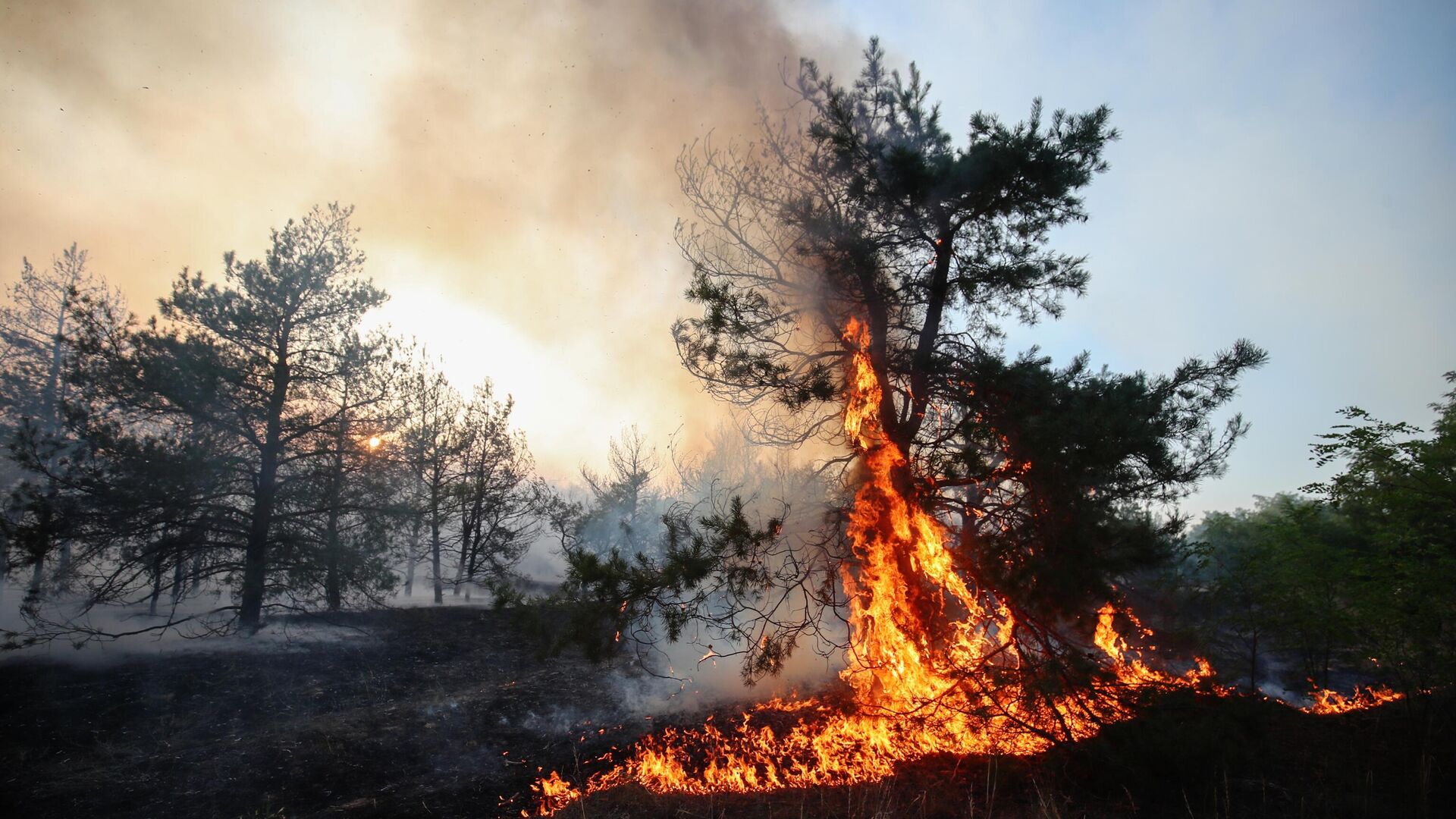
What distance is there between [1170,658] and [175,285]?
73.6 ft

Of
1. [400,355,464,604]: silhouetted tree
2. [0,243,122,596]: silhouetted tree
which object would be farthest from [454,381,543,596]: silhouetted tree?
[0,243,122,596]: silhouetted tree

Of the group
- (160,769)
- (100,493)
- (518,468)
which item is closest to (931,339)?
(160,769)

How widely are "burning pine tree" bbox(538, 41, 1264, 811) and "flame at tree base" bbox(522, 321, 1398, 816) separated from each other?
40 mm

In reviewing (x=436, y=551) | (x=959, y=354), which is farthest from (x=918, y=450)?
(x=436, y=551)

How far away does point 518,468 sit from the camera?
2341 cm

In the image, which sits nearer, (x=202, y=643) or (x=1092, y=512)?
(x=1092, y=512)

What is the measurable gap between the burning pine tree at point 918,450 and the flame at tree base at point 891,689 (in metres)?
0.04

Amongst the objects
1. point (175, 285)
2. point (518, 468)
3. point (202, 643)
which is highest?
point (175, 285)

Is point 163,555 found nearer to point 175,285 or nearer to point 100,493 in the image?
point 100,493

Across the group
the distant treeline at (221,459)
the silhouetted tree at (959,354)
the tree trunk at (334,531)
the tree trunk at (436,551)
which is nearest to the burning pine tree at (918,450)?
the silhouetted tree at (959,354)

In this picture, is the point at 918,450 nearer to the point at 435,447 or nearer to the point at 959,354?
the point at 959,354

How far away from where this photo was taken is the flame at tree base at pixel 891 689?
7.62 m

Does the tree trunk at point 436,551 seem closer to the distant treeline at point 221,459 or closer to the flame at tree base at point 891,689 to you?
the distant treeline at point 221,459

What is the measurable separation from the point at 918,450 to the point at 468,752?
843cm
